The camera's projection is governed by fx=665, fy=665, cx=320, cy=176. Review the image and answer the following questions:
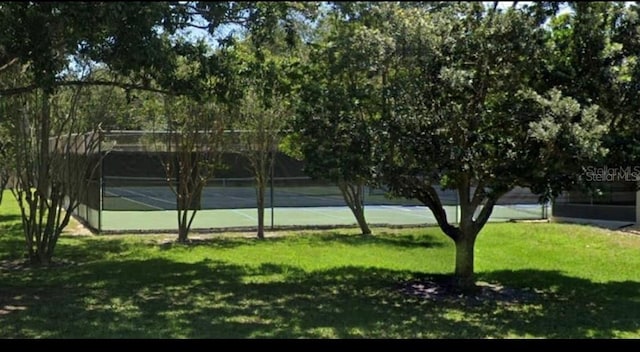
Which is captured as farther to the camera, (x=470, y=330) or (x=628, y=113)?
(x=628, y=113)

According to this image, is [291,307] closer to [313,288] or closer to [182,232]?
[313,288]

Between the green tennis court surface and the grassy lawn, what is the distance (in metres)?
2.18

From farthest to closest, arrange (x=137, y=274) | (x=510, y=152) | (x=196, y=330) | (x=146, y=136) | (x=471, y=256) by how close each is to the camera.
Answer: (x=146, y=136) → (x=137, y=274) → (x=471, y=256) → (x=510, y=152) → (x=196, y=330)

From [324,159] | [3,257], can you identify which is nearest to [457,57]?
[324,159]

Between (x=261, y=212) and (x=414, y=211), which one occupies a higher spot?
(x=261, y=212)

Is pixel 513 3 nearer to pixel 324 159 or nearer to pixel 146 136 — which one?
pixel 324 159

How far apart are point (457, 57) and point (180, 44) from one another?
3.43 meters

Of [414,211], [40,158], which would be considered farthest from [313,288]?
[414,211]

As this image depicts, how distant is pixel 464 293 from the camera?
9.20m

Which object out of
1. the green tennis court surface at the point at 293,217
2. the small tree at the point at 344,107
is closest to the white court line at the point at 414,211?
the green tennis court surface at the point at 293,217

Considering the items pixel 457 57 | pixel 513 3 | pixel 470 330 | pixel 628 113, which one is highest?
pixel 513 3

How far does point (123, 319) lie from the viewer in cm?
724

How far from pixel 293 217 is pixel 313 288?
10701 mm

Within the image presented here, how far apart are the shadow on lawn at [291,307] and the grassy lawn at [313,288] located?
0.02m
